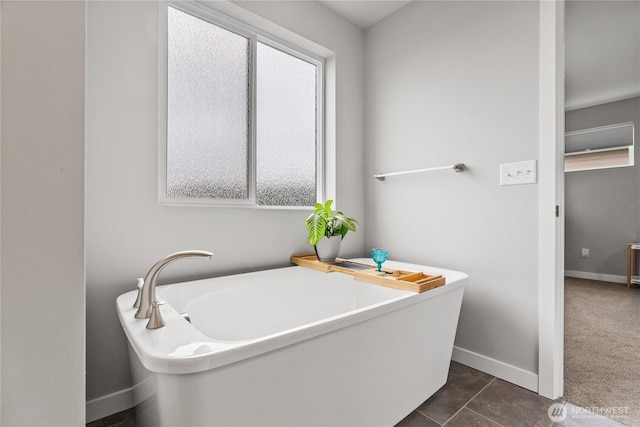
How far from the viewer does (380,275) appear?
158 cm

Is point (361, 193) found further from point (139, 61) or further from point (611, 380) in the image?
point (611, 380)

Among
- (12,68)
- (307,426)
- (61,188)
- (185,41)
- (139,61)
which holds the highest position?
(185,41)

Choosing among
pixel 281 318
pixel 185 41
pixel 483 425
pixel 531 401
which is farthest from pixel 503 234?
pixel 185 41

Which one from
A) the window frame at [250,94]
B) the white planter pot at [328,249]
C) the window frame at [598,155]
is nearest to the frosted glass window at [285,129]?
the window frame at [250,94]

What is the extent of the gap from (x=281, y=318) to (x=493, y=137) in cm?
159

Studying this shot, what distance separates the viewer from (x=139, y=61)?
146 centimetres

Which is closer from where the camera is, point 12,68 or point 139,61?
point 12,68

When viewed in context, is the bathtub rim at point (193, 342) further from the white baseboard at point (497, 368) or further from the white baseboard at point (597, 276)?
the white baseboard at point (597, 276)

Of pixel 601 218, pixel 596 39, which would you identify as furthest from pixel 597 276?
pixel 596 39

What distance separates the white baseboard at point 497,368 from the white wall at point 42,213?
6.33 feet

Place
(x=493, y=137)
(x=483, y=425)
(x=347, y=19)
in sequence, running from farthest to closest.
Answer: (x=347, y=19)
(x=493, y=137)
(x=483, y=425)

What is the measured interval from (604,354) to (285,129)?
103 inches

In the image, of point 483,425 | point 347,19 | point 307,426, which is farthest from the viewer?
point 347,19

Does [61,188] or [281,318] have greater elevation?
[61,188]
